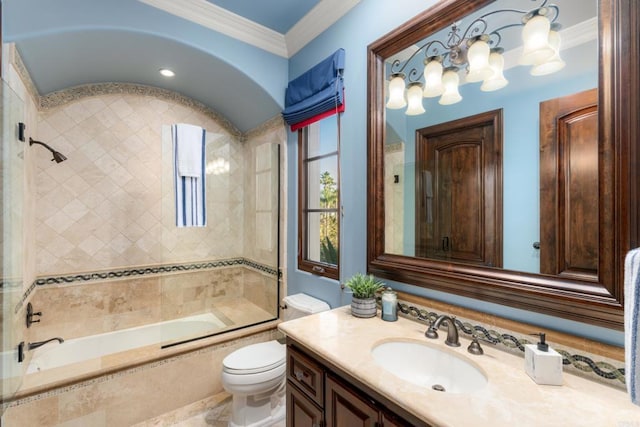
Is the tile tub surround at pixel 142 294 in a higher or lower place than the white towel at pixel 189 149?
lower

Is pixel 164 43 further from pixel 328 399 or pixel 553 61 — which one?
pixel 328 399

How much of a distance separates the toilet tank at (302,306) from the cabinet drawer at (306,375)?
604 mm

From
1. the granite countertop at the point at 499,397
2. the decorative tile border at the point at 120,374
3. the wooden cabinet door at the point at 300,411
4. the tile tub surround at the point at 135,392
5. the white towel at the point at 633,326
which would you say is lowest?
the tile tub surround at the point at 135,392

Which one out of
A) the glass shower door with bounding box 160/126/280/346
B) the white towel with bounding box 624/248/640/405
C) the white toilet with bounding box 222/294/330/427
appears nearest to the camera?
the white towel with bounding box 624/248/640/405

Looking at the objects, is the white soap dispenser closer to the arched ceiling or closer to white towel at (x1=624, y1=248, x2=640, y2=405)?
white towel at (x1=624, y1=248, x2=640, y2=405)

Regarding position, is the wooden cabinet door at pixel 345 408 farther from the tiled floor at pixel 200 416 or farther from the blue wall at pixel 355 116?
the tiled floor at pixel 200 416

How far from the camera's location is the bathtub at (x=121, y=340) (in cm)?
198

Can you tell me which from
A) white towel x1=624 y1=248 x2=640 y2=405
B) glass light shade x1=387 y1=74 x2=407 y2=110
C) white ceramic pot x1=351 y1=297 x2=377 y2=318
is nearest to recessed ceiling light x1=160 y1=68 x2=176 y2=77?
glass light shade x1=387 y1=74 x2=407 y2=110

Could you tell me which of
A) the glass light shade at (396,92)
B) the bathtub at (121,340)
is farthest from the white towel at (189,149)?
the glass light shade at (396,92)

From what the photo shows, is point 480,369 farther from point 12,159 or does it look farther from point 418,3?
point 12,159

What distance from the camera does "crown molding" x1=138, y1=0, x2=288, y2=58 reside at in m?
1.84

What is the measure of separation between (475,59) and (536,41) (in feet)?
0.72

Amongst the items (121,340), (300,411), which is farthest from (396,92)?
(121,340)

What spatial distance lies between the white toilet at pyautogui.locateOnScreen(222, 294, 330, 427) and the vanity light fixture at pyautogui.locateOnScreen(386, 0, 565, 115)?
1.47m
